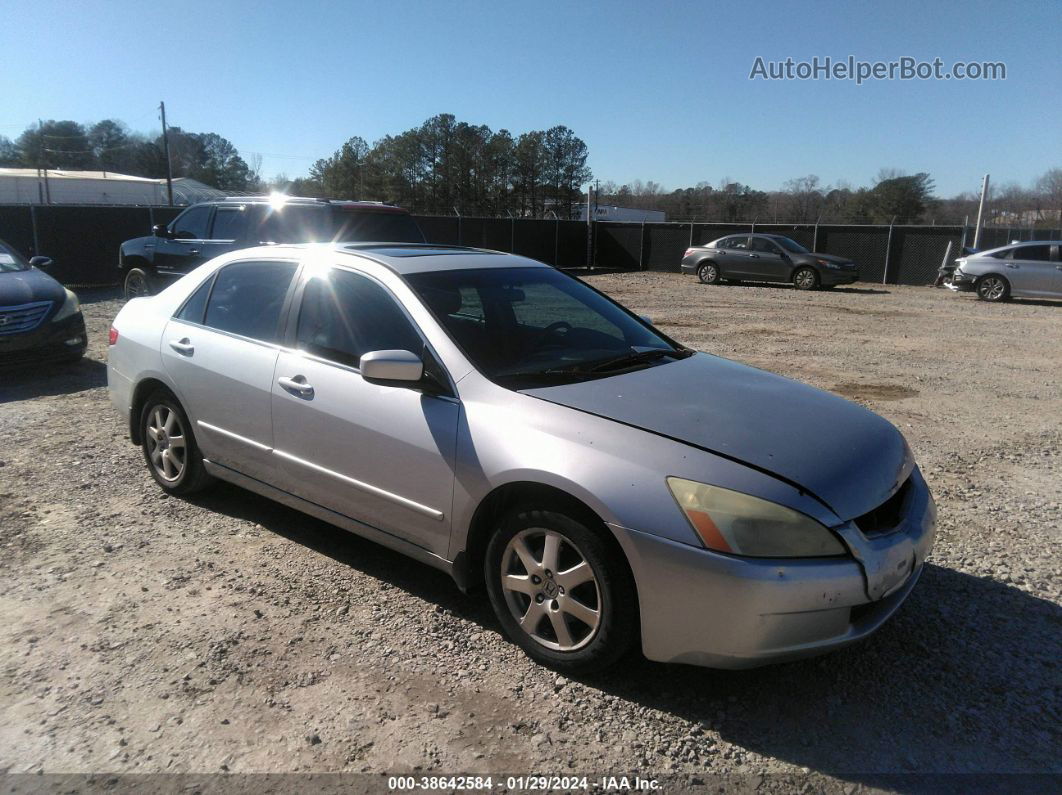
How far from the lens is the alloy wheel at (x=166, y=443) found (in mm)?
4629

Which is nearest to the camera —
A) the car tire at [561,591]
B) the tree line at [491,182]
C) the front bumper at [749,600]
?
the front bumper at [749,600]

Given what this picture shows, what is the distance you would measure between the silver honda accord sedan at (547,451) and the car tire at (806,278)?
61.5 ft

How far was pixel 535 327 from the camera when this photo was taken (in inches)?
152

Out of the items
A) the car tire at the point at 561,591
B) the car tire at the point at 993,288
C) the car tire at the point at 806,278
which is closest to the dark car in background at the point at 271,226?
the car tire at the point at 561,591

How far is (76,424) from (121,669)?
416 cm

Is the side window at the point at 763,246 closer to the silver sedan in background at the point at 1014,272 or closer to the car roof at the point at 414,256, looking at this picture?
the silver sedan in background at the point at 1014,272

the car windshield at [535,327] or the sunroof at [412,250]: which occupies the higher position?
the sunroof at [412,250]

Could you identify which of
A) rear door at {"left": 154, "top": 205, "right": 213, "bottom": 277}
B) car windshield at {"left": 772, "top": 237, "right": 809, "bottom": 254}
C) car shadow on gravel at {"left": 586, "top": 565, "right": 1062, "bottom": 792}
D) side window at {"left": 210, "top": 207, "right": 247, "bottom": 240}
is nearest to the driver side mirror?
car shadow on gravel at {"left": 586, "top": 565, "right": 1062, "bottom": 792}

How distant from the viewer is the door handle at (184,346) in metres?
4.45

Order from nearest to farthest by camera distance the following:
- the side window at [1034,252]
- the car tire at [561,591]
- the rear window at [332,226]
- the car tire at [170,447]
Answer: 1. the car tire at [561,591]
2. the car tire at [170,447]
3. the rear window at [332,226]
4. the side window at [1034,252]

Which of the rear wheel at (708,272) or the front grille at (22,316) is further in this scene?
the rear wheel at (708,272)

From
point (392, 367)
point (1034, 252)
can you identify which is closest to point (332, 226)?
point (392, 367)

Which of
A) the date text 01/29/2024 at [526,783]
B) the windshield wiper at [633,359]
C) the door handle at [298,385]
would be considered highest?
the windshield wiper at [633,359]

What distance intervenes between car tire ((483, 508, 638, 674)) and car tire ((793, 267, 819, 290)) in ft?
66.9
